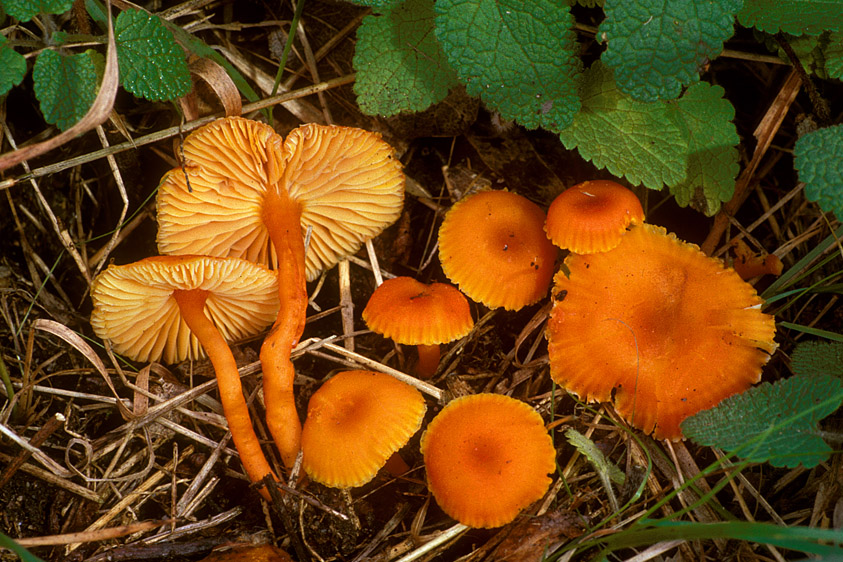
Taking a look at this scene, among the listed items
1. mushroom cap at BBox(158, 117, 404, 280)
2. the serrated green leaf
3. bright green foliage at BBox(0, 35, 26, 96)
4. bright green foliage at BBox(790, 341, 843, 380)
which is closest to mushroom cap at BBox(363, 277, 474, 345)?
mushroom cap at BBox(158, 117, 404, 280)

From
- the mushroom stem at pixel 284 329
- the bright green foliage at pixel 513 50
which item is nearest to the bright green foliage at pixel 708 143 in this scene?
the bright green foliage at pixel 513 50

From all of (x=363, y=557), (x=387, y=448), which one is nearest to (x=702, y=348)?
(x=387, y=448)

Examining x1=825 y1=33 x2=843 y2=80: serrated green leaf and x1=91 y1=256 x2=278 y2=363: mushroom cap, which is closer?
x1=91 y1=256 x2=278 y2=363: mushroom cap

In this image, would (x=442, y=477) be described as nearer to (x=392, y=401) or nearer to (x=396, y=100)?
(x=392, y=401)

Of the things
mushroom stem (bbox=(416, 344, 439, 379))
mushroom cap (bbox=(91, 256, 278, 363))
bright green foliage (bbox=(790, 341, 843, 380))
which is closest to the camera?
mushroom cap (bbox=(91, 256, 278, 363))

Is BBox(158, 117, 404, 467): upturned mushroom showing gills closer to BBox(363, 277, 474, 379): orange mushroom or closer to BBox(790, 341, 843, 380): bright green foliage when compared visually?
BBox(363, 277, 474, 379): orange mushroom

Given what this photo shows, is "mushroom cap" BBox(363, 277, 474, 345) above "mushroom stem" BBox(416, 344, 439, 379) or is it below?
above
